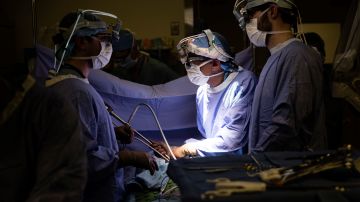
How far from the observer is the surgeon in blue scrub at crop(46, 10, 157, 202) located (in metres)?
1.92

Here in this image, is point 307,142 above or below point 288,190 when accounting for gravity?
below

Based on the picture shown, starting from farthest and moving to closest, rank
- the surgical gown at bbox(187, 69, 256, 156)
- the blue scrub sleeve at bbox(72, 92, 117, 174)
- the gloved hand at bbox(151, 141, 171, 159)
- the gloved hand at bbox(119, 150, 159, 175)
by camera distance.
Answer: the gloved hand at bbox(151, 141, 171, 159)
the surgical gown at bbox(187, 69, 256, 156)
the gloved hand at bbox(119, 150, 159, 175)
the blue scrub sleeve at bbox(72, 92, 117, 174)

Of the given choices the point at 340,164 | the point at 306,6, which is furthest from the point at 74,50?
the point at 306,6

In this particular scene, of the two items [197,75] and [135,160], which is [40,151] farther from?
[197,75]

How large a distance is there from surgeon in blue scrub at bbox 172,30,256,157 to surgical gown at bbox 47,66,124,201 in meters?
0.66

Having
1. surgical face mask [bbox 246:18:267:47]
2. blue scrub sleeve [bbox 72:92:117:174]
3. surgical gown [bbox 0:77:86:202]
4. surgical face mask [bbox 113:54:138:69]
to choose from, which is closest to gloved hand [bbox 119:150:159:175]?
blue scrub sleeve [bbox 72:92:117:174]

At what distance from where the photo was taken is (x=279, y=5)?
2.21 meters

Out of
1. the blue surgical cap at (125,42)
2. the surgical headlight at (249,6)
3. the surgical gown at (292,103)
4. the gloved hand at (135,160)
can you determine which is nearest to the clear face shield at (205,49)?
the surgical headlight at (249,6)

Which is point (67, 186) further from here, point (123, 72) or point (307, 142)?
point (123, 72)

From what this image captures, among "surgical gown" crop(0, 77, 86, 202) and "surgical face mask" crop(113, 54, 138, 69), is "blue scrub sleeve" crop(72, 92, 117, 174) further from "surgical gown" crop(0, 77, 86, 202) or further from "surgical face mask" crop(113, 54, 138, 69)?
"surgical face mask" crop(113, 54, 138, 69)

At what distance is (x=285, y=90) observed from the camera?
2.04 meters

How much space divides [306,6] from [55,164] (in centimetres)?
508

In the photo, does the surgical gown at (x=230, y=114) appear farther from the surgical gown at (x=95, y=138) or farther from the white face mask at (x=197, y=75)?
the surgical gown at (x=95, y=138)

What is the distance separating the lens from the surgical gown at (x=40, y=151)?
4.60ft
